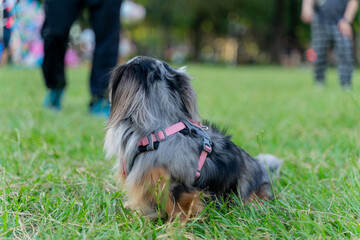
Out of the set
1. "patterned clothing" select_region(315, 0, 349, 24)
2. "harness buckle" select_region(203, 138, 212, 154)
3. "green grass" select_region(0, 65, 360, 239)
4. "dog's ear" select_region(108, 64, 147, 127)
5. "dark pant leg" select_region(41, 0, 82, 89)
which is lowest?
"green grass" select_region(0, 65, 360, 239)

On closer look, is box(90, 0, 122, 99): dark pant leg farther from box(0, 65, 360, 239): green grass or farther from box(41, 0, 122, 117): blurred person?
box(0, 65, 360, 239): green grass

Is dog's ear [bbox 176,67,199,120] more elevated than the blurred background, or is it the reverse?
the blurred background

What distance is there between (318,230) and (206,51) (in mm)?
47846

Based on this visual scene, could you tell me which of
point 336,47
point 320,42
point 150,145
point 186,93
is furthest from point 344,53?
point 150,145

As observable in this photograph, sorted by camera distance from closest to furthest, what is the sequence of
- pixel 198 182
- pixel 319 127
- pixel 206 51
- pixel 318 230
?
pixel 318 230, pixel 198 182, pixel 319 127, pixel 206 51

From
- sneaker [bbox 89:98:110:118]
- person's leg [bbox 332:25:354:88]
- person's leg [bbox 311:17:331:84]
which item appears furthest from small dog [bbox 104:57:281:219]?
person's leg [bbox 311:17:331:84]

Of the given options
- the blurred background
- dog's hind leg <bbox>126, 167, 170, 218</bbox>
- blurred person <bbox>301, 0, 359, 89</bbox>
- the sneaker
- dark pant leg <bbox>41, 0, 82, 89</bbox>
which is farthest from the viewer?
the blurred background

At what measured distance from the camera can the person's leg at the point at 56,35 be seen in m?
3.86

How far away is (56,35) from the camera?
3980 millimetres

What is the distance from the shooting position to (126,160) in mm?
1967

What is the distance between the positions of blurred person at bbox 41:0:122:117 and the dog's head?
67.5 inches

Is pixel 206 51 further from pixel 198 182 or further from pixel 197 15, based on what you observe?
pixel 198 182

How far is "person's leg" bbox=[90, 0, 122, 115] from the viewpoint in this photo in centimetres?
393

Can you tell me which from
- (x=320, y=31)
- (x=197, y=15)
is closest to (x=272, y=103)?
(x=320, y=31)
